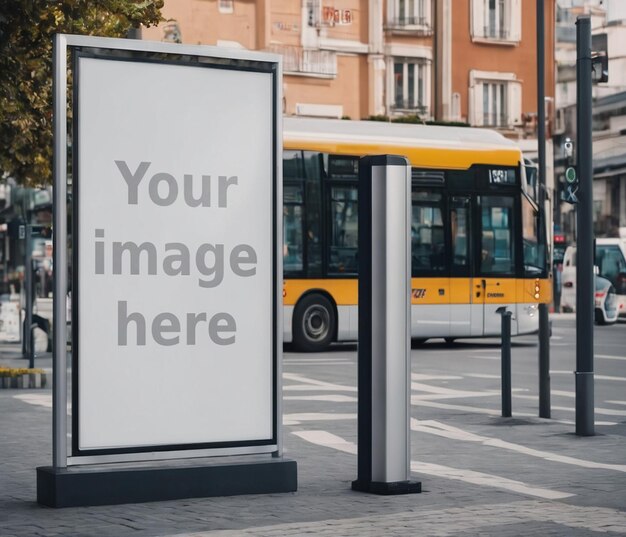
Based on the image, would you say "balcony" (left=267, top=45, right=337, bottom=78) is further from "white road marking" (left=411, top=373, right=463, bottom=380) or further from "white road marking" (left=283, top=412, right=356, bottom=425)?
"white road marking" (left=283, top=412, right=356, bottom=425)

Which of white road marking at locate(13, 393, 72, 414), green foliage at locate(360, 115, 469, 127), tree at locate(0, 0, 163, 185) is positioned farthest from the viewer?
green foliage at locate(360, 115, 469, 127)

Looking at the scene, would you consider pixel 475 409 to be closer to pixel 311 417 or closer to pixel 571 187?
pixel 311 417

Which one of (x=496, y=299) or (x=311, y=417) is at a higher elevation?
(x=496, y=299)

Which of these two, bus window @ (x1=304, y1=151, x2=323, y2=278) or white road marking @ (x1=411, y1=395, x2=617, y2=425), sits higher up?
bus window @ (x1=304, y1=151, x2=323, y2=278)

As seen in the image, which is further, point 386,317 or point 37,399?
point 37,399

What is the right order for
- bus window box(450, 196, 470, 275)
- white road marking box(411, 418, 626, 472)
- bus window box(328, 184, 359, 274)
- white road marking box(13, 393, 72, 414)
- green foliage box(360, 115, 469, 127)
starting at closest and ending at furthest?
white road marking box(411, 418, 626, 472), white road marking box(13, 393, 72, 414), bus window box(328, 184, 359, 274), bus window box(450, 196, 470, 275), green foliage box(360, 115, 469, 127)

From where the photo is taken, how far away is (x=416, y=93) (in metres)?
50.3

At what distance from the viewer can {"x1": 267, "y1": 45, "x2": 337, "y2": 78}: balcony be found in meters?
46.1

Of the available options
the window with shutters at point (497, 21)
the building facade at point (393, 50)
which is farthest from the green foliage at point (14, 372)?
the window with shutters at point (497, 21)

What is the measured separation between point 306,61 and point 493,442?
116 ft

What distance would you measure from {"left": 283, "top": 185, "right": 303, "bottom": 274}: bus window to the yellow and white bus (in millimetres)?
17

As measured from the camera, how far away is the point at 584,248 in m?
12.3

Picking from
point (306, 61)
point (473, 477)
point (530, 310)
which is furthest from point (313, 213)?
point (306, 61)

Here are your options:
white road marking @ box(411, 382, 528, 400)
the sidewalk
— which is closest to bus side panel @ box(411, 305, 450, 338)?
the sidewalk
